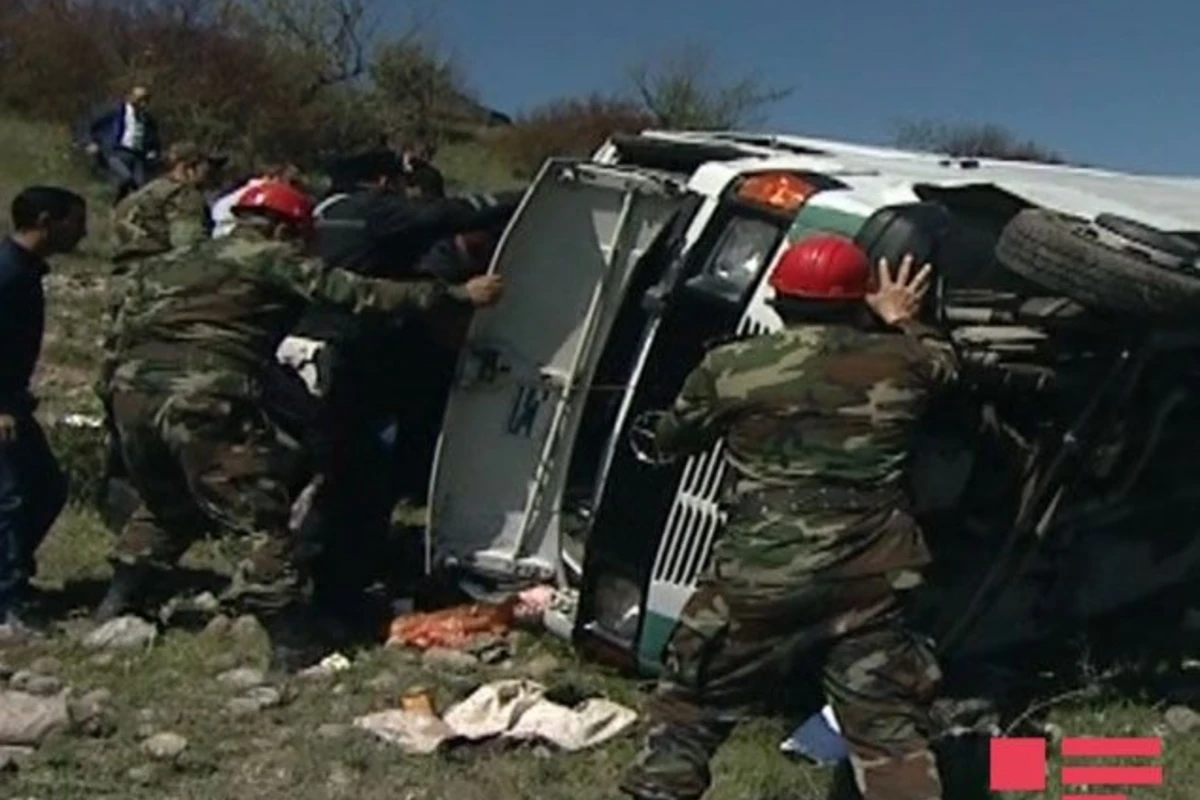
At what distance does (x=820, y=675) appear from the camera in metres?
4.60

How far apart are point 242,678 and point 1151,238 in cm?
314

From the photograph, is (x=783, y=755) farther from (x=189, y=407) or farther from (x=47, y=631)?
(x=47, y=631)

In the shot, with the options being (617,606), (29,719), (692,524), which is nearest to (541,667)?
(617,606)

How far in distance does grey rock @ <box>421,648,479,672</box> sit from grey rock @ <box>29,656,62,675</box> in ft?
3.93

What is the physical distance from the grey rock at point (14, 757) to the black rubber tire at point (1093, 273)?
120 inches

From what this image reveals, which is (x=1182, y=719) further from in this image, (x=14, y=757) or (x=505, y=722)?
(x=14, y=757)

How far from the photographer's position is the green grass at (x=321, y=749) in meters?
5.02

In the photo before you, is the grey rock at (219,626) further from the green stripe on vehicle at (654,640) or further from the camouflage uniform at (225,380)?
the green stripe on vehicle at (654,640)

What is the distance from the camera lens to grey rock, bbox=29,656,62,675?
602cm

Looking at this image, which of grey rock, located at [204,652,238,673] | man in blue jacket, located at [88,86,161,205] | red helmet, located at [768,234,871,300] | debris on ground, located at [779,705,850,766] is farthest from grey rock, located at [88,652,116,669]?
man in blue jacket, located at [88,86,161,205]

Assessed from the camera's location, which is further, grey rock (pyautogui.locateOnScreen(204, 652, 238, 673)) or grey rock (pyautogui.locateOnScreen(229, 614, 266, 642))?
grey rock (pyautogui.locateOnScreen(229, 614, 266, 642))

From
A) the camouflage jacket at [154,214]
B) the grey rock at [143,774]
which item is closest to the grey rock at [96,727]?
the grey rock at [143,774]

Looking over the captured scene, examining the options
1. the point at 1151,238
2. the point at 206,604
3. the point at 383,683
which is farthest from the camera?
the point at 206,604

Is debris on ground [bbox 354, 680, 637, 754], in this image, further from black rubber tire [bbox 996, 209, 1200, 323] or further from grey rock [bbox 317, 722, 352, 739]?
black rubber tire [bbox 996, 209, 1200, 323]
